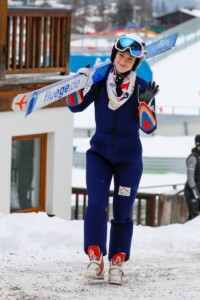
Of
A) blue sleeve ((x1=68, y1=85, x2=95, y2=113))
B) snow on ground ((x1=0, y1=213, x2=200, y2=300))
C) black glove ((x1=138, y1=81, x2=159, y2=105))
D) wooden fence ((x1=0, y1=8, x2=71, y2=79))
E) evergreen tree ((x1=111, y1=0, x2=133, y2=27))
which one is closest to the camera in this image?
snow on ground ((x1=0, y1=213, x2=200, y2=300))

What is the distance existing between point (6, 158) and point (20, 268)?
7206mm

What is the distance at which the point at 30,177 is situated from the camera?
47.8ft

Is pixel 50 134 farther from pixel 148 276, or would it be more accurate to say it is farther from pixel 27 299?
pixel 27 299

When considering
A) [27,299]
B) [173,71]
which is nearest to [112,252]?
[27,299]

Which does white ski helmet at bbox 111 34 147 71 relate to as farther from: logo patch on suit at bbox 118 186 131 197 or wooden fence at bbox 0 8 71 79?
wooden fence at bbox 0 8 71 79

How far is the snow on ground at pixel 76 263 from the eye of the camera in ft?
18.7

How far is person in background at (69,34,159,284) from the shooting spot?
6094 millimetres

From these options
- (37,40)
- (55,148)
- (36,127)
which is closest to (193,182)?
(55,148)

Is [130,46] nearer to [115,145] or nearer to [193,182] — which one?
[115,145]

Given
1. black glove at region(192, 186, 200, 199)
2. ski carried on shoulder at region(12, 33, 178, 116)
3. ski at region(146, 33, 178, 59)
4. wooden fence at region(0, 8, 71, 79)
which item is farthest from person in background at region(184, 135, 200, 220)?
ski carried on shoulder at region(12, 33, 178, 116)

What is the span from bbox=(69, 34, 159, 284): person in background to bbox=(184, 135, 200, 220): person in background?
7.82 m

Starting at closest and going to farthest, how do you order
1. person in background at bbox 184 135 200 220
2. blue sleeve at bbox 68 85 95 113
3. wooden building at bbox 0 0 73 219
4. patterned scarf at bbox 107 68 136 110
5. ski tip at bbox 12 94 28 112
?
ski tip at bbox 12 94 28 112 < patterned scarf at bbox 107 68 136 110 < blue sleeve at bbox 68 85 95 113 < wooden building at bbox 0 0 73 219 < person in background at bbox 184 135 200 220

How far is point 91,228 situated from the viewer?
6184 mm

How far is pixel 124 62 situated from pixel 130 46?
0.10 meters
